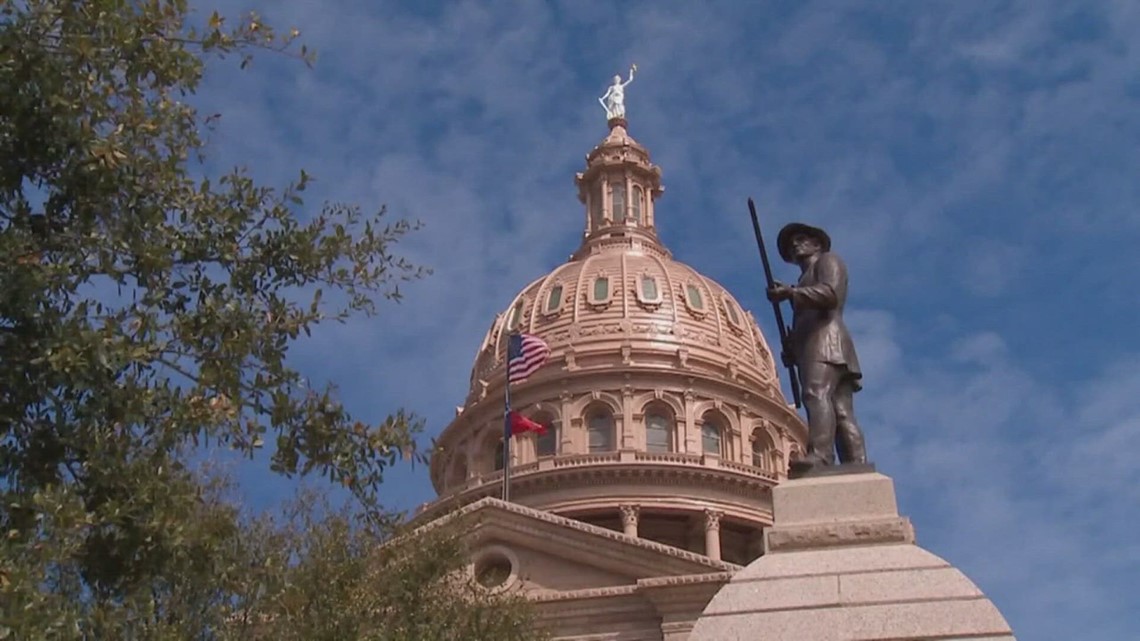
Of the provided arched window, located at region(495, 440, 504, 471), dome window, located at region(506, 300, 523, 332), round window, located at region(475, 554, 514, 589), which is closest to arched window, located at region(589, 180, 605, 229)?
dome window, located at region(506, 300, 523, 332)

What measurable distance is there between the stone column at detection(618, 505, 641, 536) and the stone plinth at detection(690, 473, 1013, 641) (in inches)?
1781

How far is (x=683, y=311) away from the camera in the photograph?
66500mm

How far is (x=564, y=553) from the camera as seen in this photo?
4047 cm

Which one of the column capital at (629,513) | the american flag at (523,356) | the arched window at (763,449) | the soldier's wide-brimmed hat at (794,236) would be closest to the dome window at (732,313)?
the arched window at (763,449)

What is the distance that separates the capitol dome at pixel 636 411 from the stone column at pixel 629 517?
0.10 meters

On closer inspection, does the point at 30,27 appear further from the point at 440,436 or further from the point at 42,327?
the point at 440,436

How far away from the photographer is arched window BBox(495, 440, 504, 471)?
204 feet

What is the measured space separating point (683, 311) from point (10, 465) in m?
57.9

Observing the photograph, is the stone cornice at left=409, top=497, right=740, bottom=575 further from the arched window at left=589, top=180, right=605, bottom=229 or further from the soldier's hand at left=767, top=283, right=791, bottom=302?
the arched window at left=589, top=180, right=605, bottom=229

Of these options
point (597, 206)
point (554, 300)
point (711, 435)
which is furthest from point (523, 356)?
point (597, 206)

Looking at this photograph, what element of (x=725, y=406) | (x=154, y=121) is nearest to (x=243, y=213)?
(x=154, y=121)

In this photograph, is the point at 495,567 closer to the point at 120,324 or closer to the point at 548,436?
the point at 548,436

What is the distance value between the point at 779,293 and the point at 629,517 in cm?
4568

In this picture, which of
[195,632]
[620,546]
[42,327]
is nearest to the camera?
[42,327]
